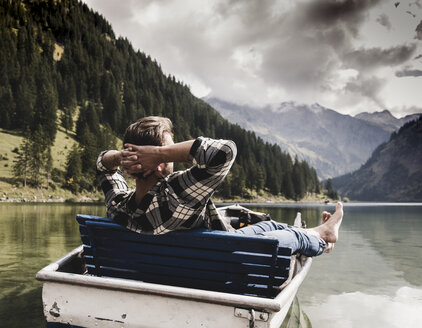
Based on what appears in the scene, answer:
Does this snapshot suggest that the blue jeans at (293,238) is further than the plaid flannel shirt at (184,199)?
Yes

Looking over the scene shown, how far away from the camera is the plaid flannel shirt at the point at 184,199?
2891 millimetres

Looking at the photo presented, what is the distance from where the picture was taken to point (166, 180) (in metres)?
3.30

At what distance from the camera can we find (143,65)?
19288 cm

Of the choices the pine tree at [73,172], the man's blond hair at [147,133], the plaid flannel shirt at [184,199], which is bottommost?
the plaid flannel shirt at [184,199]

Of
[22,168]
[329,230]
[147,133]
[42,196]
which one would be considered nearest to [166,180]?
[147,133]

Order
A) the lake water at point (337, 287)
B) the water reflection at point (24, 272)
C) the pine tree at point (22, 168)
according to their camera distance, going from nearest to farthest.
A: the water reflection at point (24, 272) < the lake water at point (337, 287) < the pine tree at point (22, 168)

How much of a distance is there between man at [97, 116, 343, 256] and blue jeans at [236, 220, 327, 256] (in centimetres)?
5

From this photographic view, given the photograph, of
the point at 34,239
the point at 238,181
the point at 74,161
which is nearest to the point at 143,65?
the point at 238,181

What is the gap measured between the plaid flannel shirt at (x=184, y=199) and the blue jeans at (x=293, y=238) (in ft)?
2.45

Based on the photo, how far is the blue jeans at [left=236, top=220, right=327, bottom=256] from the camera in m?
3.96

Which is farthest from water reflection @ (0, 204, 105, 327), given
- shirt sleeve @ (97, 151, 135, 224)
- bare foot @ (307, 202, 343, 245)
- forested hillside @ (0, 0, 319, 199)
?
forested hillside @ (0, 0, 319, 199)

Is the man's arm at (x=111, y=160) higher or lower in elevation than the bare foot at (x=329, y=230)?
higher

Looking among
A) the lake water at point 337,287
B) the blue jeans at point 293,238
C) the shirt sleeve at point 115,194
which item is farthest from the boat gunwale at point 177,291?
the lake water at point 337,287

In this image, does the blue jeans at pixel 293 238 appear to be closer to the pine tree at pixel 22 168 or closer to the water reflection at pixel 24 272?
the water reflection at pixel 24 272
